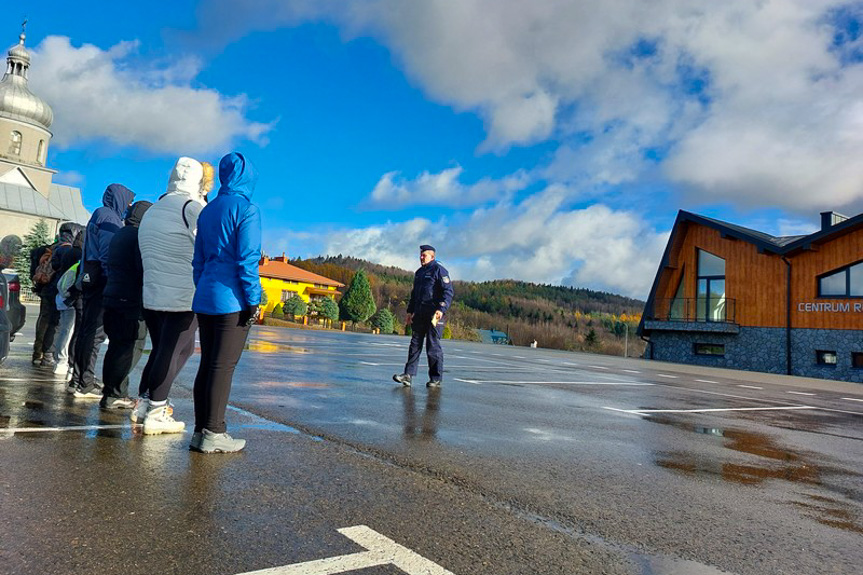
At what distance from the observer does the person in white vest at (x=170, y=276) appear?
438 centimetres

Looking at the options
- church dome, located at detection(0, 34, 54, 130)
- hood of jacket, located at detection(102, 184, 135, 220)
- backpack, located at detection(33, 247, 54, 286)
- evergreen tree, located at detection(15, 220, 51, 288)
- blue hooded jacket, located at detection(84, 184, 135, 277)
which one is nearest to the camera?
blue hooded jacket, located at detection(84, 184, 135, 277)

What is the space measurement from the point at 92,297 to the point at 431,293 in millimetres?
4205

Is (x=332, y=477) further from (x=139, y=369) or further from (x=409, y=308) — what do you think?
(x=139, y=369)

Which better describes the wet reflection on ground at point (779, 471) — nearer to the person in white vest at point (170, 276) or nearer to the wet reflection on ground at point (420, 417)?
the wet reflection on ground at point (420, 417)

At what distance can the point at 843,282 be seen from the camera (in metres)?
24.8

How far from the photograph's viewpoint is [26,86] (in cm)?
6806

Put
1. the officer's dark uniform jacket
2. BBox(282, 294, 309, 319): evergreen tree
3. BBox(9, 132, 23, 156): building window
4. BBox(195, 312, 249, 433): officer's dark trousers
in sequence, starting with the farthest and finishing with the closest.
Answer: BBox(9, 132, 23, 156): building window < BBox(282, 294, 309, 319): evergreen tree < the officer's dark uniform jacket < BBox(195, 312, 249, 433): officer's dark trousers

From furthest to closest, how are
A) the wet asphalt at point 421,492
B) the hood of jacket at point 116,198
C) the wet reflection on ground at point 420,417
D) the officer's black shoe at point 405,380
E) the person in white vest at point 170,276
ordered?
the officer's black shoe at point 405,380
the hood of jacket at point 116,198
the wet reflection on ground at point 420,417
the person in white vest at point 170,276
the wet asphalt at point 421,492

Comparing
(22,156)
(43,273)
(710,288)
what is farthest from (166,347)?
(22,156)

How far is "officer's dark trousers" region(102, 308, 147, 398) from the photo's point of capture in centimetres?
502

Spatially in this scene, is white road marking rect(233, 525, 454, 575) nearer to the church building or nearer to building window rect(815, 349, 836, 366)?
building window rect(815, 349, 836, 366)

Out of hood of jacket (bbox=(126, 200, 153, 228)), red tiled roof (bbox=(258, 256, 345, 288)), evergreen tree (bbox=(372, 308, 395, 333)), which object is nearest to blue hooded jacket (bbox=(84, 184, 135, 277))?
hood of jacket (bbox=(126, 200, 153, 228))

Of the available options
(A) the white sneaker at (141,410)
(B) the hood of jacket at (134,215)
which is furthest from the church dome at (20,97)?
(A) the white sneaker at (141,410)

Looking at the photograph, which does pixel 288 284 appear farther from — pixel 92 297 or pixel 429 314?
pixel 92 297
